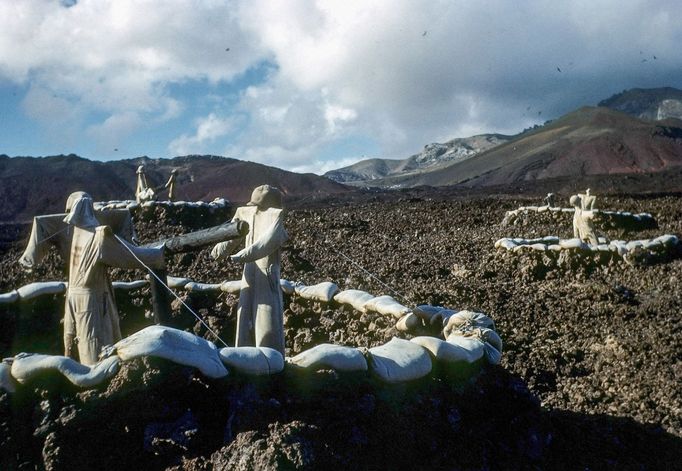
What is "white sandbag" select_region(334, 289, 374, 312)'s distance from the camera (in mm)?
6763

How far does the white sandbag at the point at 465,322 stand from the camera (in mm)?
5143

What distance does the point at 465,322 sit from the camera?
5180 mm

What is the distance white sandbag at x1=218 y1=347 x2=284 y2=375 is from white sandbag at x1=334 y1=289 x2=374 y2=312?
3.10 meters

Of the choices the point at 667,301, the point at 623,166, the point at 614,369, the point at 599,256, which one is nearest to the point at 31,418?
the point at 614,369

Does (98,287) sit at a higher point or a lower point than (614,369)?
higher

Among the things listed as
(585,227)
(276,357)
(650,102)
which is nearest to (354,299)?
(276,357)

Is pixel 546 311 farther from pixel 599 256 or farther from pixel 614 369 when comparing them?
pixel 599 256

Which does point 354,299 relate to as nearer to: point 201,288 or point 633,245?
point 201,288

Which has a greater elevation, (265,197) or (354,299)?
(265,197)

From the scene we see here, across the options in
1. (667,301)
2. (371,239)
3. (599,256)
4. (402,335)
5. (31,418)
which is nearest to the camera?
(31,418)

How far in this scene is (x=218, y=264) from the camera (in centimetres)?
1179

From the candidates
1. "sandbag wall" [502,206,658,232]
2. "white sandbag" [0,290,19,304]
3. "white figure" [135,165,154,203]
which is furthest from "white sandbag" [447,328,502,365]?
"white figure" [135,165,154,203]

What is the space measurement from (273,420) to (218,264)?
8.53 meters

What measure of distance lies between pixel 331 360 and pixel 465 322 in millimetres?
1722
